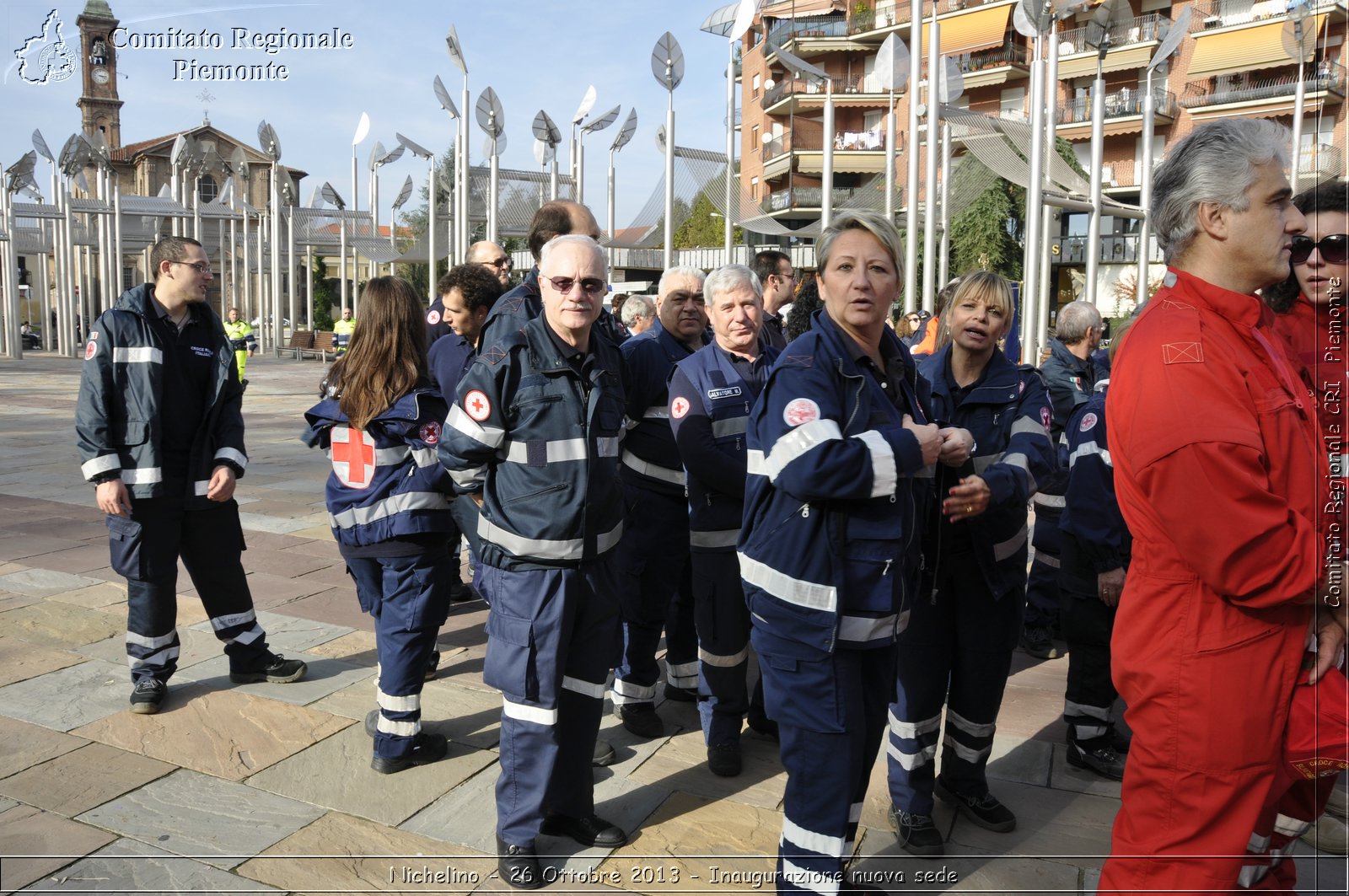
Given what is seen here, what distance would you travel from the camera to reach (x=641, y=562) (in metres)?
4.37

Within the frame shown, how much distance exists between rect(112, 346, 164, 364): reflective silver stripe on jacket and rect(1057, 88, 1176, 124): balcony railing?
37.2 metres

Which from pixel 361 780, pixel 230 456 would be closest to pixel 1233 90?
pixel 230 456

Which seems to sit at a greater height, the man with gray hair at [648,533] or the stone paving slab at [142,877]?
the man with gray hair at [648,533]

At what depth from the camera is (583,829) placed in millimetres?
3365

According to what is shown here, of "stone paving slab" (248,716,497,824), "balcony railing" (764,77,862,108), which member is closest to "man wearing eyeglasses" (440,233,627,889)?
"stone paving slab" (248,716,497,824)

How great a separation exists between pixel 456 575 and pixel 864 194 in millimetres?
9367

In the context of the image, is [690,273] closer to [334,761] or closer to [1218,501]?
[334,761]

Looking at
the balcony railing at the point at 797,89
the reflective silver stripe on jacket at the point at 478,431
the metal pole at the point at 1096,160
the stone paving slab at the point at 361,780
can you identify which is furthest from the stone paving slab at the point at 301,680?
the balcony railing at the point at 797,89

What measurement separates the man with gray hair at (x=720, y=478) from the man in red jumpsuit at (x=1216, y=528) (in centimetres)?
190

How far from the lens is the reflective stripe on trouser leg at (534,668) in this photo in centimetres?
316

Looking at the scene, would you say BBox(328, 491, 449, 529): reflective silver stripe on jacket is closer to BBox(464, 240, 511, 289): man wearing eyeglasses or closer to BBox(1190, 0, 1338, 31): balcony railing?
BBox(464, 240, 511, 289): man wearing eyeglasses

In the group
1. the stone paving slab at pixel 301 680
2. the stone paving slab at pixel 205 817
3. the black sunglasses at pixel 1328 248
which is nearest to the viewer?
the black sunglasses at pixel 1328 248

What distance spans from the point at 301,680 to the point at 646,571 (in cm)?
189

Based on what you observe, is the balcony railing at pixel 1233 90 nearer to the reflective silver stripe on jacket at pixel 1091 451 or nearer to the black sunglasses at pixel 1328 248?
the reflective silver stripe on jacket at pixel 1091 451
